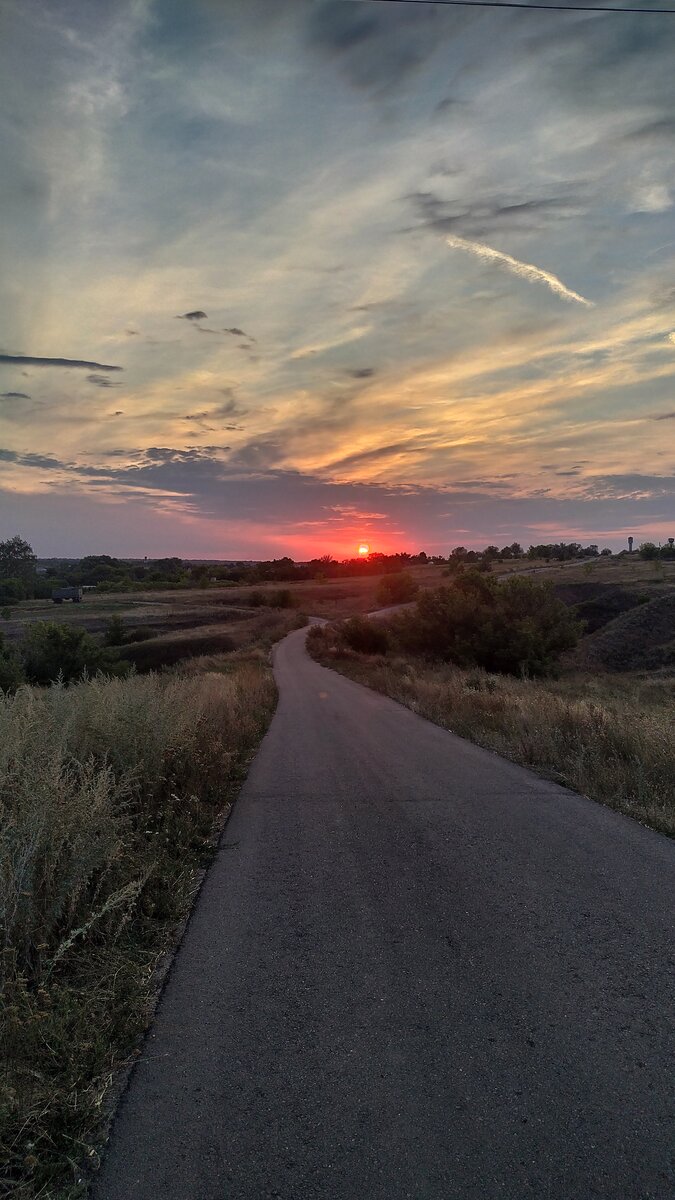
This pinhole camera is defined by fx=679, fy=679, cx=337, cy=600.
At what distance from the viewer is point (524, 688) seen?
19.4 m

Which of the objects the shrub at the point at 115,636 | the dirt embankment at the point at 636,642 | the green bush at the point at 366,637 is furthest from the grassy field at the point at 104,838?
the shrub at the point at 115,636

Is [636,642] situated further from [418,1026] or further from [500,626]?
[418,1026]

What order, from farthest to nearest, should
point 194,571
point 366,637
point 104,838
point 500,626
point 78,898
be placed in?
point 194,571
point 366,637
point 500,626
point 104,838
point 78,898

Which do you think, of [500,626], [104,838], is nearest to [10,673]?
[500,626]

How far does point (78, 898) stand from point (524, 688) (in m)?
16.6

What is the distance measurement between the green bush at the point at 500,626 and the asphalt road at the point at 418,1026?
22975 millimetres

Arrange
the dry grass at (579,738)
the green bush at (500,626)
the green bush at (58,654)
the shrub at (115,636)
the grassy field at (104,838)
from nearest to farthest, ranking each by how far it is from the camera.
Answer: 1. the grassy field at (104,838)
2. the dry grass at (579,738)
3. the green bush at (500,626)
4. the green bush at (58,654)
5. the shrub at (115,636)

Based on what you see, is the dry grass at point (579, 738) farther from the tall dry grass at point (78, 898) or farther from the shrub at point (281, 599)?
the shrub at point (281, 599)

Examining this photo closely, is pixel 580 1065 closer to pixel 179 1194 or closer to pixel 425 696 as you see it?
pixel 179 1194

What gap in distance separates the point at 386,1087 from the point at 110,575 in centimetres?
16520

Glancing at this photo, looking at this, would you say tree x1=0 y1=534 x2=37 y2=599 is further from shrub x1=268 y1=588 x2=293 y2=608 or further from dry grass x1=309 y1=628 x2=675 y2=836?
dry grass x1=309 y1=628 x2=675 y2=836

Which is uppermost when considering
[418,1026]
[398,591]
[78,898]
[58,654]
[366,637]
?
[398,591]

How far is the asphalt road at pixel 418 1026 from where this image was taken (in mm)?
2580

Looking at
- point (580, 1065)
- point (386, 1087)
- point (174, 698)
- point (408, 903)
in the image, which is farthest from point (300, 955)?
point (174, 698)
